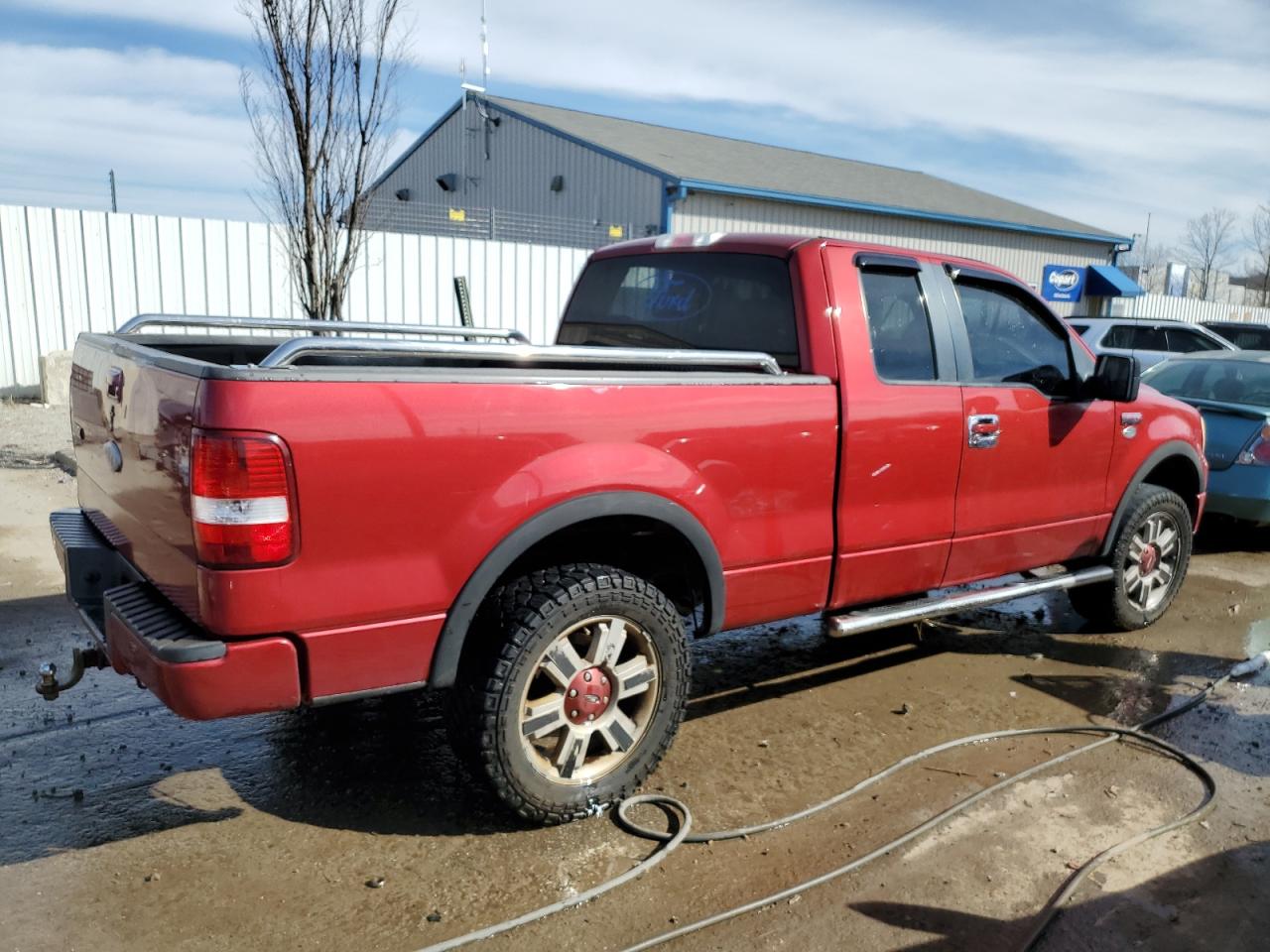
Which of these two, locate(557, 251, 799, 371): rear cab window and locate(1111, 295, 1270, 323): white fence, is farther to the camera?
locate(1111, 295, 1270, 323): white fence

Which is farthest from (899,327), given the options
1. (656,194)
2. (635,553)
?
(656,194)

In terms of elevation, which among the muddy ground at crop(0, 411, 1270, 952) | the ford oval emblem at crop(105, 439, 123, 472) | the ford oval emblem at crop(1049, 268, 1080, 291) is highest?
the ford oval emblem at crop(1049, 268, 1080, 291)

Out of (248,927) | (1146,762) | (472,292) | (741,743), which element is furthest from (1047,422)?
(472,292)

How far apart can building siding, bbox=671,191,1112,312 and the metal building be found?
0.03 meters

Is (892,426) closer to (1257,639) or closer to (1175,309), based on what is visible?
(1257,639)

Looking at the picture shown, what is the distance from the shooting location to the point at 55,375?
1087 centimetres

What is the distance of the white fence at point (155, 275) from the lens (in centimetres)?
1109

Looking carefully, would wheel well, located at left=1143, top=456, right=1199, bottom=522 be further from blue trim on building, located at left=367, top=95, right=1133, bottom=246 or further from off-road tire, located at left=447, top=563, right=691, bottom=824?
blue trim on building, located at left=367, top=95, right=1133, bottom=246

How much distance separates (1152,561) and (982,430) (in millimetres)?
1995

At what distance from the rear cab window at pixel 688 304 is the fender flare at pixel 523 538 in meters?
0.97

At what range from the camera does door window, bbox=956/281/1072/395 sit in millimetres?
4539

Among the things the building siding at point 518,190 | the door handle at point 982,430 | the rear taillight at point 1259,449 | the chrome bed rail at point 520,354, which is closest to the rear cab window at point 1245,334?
the building siding at point 518,190

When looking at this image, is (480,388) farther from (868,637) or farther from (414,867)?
(868,637)

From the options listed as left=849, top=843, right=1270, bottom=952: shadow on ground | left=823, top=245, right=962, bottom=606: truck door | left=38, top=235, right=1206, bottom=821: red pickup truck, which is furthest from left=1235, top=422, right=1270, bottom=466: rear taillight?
left=849, top=843, right=1270, bottom=952: shadow on ground
